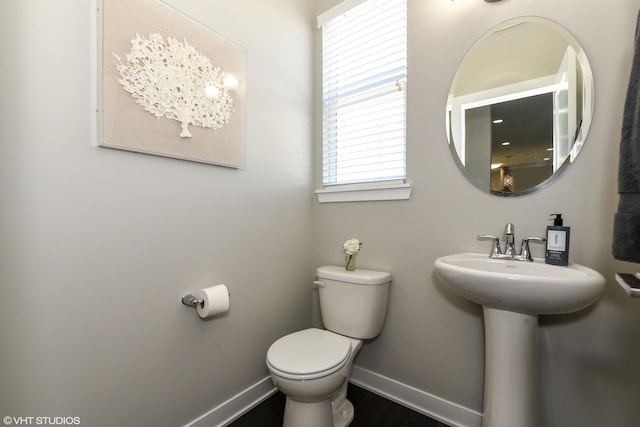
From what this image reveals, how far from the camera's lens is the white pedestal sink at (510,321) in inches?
35.4

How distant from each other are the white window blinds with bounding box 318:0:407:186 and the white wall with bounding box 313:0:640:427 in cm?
10

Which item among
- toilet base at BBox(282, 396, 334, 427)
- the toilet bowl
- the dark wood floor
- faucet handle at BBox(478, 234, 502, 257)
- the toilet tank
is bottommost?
the dark wood floor

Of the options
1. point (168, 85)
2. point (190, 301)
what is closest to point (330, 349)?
point (190, 301)

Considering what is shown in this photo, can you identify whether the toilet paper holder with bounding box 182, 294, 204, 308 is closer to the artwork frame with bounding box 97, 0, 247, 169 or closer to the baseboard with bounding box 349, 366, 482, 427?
the artwork frame with bounding box 97, 0, 247, 169

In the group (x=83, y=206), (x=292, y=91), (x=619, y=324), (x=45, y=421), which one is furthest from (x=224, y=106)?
(x=619, y=324)

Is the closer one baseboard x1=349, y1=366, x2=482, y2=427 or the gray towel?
the gray towel

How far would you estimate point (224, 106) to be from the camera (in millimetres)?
1361

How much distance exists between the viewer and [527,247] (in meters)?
1.16

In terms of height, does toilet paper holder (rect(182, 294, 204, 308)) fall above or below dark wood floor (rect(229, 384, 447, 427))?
above

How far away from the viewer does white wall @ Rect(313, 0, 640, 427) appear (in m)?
1.04

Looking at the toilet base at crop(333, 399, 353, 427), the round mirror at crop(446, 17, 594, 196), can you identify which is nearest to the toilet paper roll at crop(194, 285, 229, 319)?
the toilet base at crop(333, 399, 353, 427)

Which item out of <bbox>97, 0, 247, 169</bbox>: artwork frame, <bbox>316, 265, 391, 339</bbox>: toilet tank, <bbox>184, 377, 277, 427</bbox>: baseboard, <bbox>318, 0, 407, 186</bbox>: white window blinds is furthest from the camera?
<bbox>318, 0, 407, 186</bbox>: white window blinds

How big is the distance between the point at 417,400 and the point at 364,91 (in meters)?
1.79

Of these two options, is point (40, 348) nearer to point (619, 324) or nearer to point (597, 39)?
point (619, 324)
